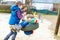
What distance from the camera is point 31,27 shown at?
584 centimetres

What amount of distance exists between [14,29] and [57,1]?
49.0 feet

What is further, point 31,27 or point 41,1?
point 41,1

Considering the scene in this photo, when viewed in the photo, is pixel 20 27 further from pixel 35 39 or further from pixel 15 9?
pixel 35 39

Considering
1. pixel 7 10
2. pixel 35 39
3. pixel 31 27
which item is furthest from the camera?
pixel 7 10

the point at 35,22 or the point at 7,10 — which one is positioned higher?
the point at 35,22

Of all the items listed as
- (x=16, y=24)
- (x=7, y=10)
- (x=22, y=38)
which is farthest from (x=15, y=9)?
(x=7, y=10)

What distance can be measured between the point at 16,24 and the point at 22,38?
1.63 m

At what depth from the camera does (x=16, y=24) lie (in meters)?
6.00

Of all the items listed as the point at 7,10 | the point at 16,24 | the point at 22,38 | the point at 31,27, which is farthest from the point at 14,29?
the point at 7,10

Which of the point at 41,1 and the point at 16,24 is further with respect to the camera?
the point at 41,1

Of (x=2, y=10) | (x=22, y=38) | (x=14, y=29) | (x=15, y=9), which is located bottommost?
(x=2, y=10)

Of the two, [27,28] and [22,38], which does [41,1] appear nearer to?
[22,38]

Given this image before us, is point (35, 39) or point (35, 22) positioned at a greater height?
point (35, 22)

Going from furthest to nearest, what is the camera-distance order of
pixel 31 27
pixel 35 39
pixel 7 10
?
pixel 7 10
pixel 35 39
pixel 31 27
